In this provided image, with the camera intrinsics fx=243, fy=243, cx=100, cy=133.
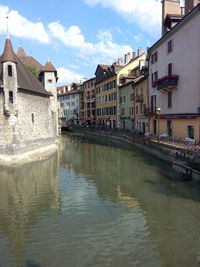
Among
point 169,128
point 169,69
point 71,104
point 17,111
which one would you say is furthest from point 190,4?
point 71,104

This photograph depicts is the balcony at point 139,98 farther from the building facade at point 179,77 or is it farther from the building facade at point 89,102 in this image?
the building facade at point 89,102

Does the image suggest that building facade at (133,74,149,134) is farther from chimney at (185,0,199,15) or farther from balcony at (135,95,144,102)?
chimney at (185,0,199,15)

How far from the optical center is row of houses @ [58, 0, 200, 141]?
20172 mm

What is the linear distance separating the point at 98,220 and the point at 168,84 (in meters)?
17.4

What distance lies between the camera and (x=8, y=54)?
20.8 metres

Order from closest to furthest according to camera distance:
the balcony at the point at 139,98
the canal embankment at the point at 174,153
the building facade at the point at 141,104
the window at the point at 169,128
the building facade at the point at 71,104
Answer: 1. the canal embankment at the point at 174,153
2. the window at the point at 169,128
3. the building facade at the point at 141,104
4. the balcony at the point at 139,98
5. the building facade at the point at 71,104

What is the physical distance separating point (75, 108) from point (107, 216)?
66.1 m

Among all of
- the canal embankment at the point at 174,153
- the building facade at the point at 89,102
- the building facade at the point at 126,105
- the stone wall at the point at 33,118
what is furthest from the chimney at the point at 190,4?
the building facade at the point at 89,102

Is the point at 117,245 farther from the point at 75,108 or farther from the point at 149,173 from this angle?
the point at 75,108

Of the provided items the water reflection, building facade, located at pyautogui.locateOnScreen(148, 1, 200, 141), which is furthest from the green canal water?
building facade, located at pyautogui.locateOnScreen(148, 1, 200, 141)

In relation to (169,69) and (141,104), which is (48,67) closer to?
(141,104)

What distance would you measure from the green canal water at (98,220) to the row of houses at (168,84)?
25.5 feet

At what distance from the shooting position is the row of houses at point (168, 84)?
20172mm

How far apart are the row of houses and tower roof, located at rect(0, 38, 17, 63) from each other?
1348 centimetres
